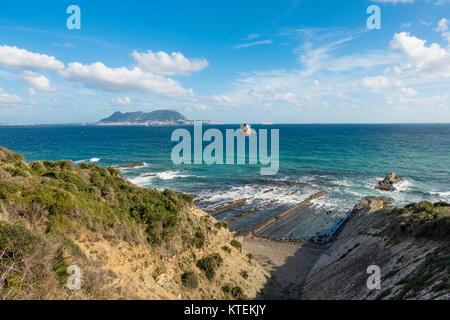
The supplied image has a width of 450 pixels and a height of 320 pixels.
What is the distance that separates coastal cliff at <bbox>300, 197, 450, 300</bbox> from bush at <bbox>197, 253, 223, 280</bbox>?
7.87 meters

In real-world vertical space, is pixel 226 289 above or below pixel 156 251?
below

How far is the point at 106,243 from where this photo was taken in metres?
12.1

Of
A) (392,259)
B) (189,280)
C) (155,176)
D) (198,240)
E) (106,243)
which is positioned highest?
(106,243)

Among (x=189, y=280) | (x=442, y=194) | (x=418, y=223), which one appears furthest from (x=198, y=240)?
(x=442, y=194)

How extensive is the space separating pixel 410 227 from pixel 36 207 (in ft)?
→ 78.8

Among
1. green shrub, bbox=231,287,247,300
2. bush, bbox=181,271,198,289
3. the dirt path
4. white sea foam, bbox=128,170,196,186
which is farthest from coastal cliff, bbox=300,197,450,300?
white sea foam, bbox=128,170,196,186

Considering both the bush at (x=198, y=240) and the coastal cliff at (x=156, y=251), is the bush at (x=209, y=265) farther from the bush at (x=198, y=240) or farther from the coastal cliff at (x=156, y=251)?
the bush at (x=198, y=240)

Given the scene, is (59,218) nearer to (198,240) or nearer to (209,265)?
(198,240)

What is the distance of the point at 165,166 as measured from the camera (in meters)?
65.0

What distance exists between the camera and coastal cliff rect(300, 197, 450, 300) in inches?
472

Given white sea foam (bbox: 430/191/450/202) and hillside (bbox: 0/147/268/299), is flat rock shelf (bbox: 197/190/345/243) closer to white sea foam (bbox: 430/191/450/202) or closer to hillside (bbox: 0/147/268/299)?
hillside (bbox: 0/147/268/299)

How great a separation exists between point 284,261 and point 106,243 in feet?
56.0
